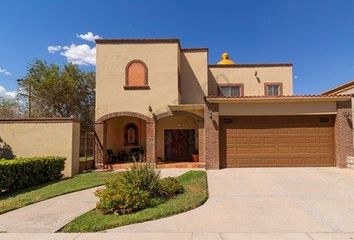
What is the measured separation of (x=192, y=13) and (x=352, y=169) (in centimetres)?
1260

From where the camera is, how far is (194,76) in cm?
2075

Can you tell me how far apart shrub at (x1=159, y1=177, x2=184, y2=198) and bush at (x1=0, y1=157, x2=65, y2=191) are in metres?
6.05

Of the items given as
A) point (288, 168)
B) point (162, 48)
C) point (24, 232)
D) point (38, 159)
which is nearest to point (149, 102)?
point (162, 48)

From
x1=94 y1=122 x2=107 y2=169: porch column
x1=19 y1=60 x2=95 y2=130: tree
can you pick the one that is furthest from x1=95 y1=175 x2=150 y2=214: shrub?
x1=19 y1=60 x2=95 y2=130: tree

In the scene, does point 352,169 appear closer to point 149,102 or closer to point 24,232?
point 149,102

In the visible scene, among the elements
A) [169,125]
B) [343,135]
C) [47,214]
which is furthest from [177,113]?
[47,214]

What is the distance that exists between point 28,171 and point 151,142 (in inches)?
291

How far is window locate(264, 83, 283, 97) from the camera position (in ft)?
72.1

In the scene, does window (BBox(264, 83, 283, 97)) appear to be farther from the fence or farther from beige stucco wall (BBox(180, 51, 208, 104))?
the fence

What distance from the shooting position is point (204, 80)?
68.1 feet

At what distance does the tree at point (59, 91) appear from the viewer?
2572 cm

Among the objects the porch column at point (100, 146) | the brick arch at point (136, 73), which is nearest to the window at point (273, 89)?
the brick arch at point (136, 73)

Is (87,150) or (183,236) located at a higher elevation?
(87,150)

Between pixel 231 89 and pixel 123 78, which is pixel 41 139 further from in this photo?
pixel 231 89
